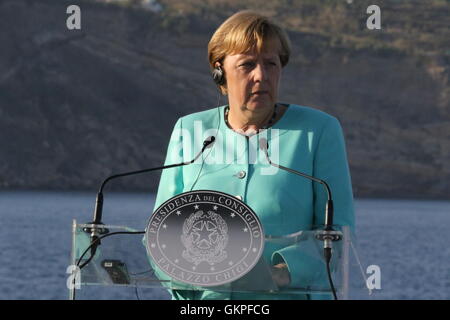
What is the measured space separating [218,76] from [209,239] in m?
0.46

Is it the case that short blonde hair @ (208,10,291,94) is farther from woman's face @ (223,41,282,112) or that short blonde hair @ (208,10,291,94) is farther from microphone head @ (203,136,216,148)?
microphone head @ (203,136,216,148)

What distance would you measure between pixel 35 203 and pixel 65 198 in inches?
113

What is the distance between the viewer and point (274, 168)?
2.24 m

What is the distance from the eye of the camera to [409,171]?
7319 cm

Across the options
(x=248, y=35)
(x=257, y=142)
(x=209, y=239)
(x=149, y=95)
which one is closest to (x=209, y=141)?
(x=257, y=142)

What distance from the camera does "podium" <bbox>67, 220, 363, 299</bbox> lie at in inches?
78.5

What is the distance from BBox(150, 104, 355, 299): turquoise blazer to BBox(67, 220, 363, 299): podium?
87mm

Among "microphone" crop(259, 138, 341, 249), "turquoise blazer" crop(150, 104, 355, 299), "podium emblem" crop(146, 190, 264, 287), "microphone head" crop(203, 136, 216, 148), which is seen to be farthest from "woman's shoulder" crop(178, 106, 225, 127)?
"podium emblem" crop(146, 190, 264, 287)

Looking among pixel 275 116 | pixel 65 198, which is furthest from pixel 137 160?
pixel 275 116

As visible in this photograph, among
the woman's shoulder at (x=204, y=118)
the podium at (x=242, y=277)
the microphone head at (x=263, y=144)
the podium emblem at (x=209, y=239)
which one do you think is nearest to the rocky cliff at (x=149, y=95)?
the woman's shoulder at (x=204, y=118)

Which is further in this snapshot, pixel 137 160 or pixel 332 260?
pixel 137 160
